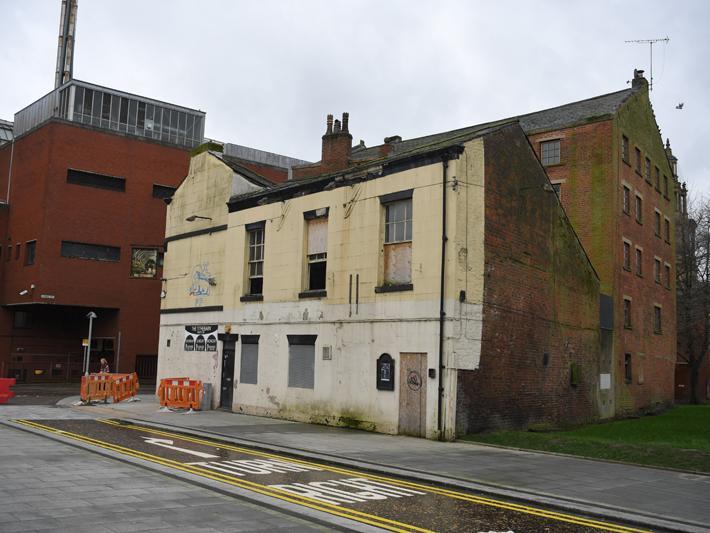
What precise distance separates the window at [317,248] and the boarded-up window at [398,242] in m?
2.70

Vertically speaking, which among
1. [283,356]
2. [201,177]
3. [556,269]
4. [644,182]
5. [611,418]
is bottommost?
[611,418]

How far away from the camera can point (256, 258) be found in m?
24.9

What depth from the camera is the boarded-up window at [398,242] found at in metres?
19.4

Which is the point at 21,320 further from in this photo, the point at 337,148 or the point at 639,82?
the point at 639,82

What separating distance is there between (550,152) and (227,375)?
68.1 feet

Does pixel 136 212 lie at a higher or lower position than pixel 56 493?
higher

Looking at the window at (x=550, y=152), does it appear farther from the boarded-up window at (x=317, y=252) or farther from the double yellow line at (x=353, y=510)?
the double yellow line at (x=353, y=510)

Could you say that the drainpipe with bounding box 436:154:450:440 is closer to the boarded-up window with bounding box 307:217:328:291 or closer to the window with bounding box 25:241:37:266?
the boarded-up window with bounding box 307:217:328:291

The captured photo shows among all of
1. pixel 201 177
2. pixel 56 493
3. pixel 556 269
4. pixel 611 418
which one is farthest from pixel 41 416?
pixel 611 418

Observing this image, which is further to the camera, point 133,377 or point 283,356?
point 133,377

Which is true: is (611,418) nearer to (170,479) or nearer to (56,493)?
(170,479)

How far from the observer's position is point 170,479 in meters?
10.6

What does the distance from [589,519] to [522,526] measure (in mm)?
1163

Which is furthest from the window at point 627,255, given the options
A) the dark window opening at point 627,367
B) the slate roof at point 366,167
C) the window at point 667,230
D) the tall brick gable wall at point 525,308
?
the slate roof at point 366,167
